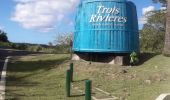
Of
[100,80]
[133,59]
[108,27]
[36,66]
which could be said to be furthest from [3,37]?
[100,80]

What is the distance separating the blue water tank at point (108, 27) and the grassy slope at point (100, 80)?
4.15 feet

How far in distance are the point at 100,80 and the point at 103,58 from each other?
4.62 meters

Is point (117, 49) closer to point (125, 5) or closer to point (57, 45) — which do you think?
point (125, 5)

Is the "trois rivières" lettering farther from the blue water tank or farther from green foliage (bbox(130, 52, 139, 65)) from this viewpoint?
green foliage (bbox(130, 52, 139, 65))

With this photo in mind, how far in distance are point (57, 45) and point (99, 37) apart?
885 inches

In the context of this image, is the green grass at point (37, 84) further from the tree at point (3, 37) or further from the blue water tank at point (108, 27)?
the tree at point (3, 37)

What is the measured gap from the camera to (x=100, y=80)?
13695 millimetres

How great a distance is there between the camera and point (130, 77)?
13.8 metres

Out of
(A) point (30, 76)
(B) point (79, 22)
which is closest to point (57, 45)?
(B) point (79, 22)

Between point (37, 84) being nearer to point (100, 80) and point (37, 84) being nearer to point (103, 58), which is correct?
point (100, 80)

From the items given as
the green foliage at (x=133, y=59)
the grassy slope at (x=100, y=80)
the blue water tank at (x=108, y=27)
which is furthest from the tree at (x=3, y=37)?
the green foliage at (x=133, y=59)

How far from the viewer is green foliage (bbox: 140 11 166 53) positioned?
38.1 meters

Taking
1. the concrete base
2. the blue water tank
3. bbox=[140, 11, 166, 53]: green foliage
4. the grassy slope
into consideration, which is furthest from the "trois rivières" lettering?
bbox=[140, 11, 166, 53]: green foliage

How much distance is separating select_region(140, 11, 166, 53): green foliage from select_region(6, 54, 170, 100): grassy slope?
20.7m
